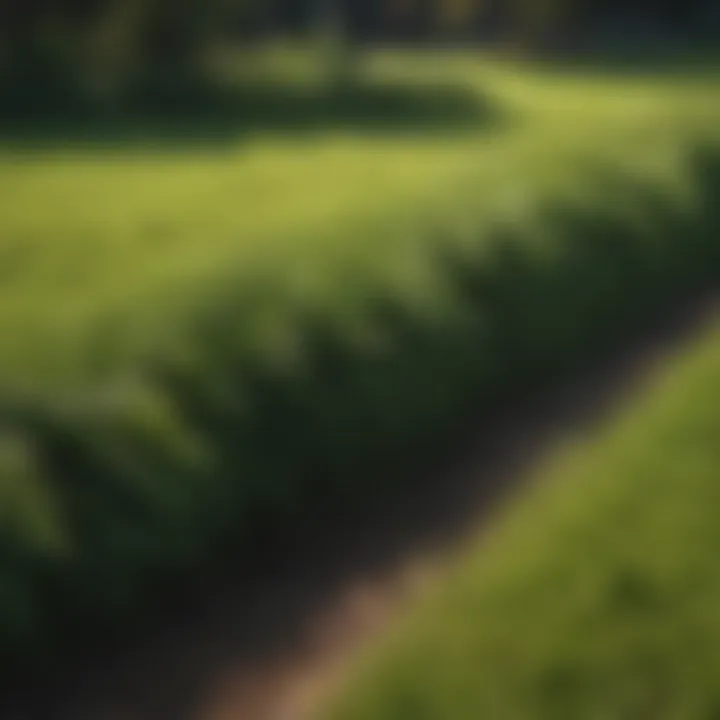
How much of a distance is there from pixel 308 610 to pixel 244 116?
40.4 feet

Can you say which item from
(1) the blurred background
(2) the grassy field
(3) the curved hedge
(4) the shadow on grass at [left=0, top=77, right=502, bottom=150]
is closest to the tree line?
(4) the shadow on grass at [left=0, top=77, right=502, bottom=150]

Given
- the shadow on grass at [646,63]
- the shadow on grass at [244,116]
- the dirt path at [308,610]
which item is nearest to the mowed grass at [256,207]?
the shadow on grass at [244,116]

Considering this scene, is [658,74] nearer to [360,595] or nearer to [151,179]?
[151,179]

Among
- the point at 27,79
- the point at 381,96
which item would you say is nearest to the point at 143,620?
the point at 27,79

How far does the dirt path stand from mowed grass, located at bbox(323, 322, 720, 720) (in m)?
0.33

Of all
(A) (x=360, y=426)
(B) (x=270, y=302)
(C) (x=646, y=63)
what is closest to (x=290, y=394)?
(A) (x=360, y=426)

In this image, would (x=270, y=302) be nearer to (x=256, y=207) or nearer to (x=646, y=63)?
(x=256, y=207)

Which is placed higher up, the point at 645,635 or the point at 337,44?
the point at 337,44

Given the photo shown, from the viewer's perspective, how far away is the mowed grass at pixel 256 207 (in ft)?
27.4

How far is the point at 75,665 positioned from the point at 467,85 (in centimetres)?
1581

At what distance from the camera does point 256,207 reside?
12836 mm

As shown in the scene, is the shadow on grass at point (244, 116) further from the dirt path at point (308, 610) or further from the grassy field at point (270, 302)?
the dirt path at point (308, 610)

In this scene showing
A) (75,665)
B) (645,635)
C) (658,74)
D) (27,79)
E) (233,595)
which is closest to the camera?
(645,635)

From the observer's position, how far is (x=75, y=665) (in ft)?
20.6
